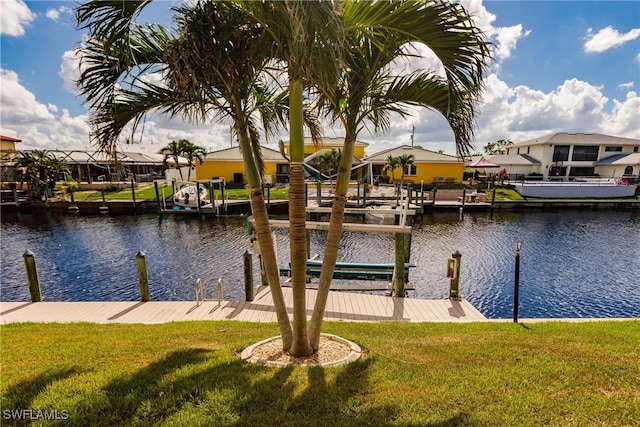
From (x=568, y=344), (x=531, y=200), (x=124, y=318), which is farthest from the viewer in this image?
(x=531, y=200)

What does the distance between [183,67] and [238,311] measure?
5.53 meters

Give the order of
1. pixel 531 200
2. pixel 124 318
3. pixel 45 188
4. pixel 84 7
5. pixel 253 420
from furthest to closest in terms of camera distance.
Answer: pixel 531 200, pixel 45 188, pixel 124 318, pixel 84 7, pixel 253 420

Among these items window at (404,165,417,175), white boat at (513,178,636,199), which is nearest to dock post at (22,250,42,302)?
window at (404,165,417,175)

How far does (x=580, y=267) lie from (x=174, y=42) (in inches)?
673

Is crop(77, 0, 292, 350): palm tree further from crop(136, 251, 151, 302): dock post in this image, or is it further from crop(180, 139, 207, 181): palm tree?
crop(180, 139, 207, 181): palm tree

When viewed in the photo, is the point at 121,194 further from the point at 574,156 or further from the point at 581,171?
the point at 581,171

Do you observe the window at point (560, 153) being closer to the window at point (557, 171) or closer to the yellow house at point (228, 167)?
the window at point (557, 171)

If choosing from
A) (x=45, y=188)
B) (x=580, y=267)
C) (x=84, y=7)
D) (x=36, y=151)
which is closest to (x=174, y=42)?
(x=84, y=7)

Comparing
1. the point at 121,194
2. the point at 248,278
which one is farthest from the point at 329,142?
the point at 248,278

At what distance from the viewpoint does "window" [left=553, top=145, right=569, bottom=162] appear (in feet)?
146

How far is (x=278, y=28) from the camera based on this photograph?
297 cm

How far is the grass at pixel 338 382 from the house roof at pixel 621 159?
49312mm

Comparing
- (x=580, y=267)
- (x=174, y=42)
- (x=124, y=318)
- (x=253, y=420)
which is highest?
(x=174, y=42)

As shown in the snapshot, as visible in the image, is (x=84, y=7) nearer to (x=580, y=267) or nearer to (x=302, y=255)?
(x=302, y=255)
